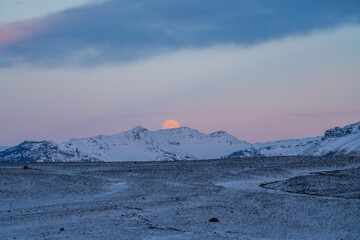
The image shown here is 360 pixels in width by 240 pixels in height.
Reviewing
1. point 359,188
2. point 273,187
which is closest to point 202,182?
point 273,187

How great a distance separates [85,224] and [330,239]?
9.85m

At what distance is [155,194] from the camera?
2986cm

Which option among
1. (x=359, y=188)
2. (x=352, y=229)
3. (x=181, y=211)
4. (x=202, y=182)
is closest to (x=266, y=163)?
(x=202, y=182)

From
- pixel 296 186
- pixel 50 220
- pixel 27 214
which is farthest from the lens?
pixel 296 186

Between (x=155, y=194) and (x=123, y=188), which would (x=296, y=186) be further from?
(x=123, y=188)

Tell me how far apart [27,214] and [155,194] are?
8.65 m

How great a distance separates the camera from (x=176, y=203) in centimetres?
2616

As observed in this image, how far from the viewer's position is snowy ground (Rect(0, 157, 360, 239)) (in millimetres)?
19375

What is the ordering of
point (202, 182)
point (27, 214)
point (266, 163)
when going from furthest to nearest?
point (266, 163) < point (202, 182) < point (27, 214)

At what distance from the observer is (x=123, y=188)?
3231 cm

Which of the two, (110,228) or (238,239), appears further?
(110,228)

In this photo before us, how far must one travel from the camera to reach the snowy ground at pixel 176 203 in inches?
763

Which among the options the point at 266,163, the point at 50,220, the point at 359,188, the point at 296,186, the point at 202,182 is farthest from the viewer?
the point at 266,163

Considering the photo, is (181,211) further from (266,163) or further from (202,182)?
(266,163)
